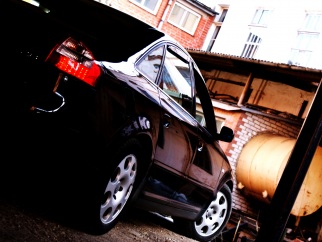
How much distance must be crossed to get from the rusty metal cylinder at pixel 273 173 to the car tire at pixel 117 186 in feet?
20.7

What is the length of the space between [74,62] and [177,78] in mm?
1391

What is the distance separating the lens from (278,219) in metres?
1.64

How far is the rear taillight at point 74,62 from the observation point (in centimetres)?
264

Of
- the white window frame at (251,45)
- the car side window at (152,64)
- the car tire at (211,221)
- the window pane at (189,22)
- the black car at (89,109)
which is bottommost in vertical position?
the car tire at (211,221)

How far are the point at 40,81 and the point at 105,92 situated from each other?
45cm

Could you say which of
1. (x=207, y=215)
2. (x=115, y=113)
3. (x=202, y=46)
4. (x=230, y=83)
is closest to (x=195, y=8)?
(x=202, y=46)

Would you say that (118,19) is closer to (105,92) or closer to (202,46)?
(105,92)

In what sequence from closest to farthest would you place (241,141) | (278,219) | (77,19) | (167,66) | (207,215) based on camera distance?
(278,219) → (77,19) → (167,66) → (207,215) → (241,141)

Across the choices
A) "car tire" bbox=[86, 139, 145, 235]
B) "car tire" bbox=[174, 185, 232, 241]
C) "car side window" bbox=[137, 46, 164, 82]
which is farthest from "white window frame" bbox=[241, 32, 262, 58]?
"car tire" bbox=[86, 139, 145, 235]

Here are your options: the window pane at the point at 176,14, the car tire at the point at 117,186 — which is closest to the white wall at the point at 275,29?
the window pane at the point at 176,14

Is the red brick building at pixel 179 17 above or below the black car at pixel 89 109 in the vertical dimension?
above

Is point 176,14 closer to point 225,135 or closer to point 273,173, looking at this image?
point 273,173

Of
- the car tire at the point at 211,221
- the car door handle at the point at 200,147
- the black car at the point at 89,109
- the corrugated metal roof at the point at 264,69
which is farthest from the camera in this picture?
the corrugated metal roof at the point at 264,69

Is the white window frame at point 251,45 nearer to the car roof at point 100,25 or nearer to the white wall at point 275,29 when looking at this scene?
the white wall at point 275,29
